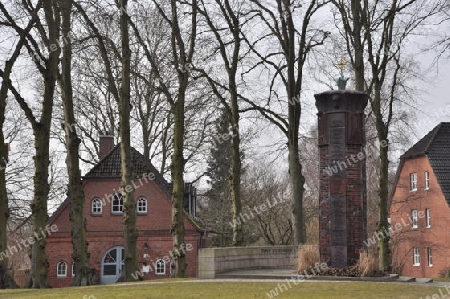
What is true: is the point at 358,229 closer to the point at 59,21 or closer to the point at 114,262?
the point at 59,21

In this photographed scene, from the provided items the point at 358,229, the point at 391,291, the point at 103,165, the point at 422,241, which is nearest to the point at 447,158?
the point at 422,241

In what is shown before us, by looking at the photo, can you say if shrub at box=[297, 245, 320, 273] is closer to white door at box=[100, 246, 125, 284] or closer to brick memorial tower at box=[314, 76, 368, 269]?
brick memorial tower at box=[314, 76, 368, 269]

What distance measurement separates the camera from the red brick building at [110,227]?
3962 centimetres

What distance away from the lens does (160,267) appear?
39656 millimetres

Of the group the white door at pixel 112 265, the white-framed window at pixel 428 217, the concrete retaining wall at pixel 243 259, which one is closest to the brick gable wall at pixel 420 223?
the white-framed window at pixel 428 217

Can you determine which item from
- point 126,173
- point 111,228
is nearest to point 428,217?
point 111,228

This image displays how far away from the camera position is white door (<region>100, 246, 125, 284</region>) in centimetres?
3972

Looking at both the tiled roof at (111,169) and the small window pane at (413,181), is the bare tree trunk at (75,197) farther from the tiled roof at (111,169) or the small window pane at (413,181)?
the small window pane at (413,181)

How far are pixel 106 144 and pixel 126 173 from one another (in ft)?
55.2

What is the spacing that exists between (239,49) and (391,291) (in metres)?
15.4

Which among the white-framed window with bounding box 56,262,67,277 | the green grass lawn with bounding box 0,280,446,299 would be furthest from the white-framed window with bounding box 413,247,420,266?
the green grass lawn with bounding box 0,280,446,299

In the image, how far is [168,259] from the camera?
39688 mm

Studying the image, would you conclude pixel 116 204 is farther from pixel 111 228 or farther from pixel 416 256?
pixel 416 256

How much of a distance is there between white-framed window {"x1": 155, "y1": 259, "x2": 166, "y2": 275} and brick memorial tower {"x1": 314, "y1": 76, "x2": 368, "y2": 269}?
70.7 ft
